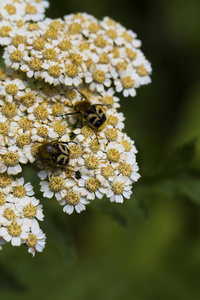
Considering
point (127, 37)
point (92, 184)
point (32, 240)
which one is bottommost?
point (32, 240)

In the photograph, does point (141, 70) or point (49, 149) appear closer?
point (49, 149)

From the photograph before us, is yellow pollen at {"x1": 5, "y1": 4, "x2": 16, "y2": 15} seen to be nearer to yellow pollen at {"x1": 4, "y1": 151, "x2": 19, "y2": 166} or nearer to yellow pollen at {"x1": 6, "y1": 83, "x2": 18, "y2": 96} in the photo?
yellow pollen at {"x1": 6, "y1": 83, "x2": 18, "y2": 96}

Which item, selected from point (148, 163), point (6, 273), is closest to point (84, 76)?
point (148, 163)

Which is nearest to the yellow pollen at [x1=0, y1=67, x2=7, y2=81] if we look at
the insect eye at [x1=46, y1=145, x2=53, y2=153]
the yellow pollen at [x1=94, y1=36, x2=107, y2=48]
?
the insect eye at [x1=46, y1=145, x2=53, y2=153]

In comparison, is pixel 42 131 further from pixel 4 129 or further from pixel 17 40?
pixel 17 40

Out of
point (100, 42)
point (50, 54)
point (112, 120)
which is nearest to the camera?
point (50, 54)

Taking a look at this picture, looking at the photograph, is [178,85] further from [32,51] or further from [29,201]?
[29,201]

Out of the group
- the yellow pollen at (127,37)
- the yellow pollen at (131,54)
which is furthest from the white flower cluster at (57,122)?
the yellow pollen at (127,37)

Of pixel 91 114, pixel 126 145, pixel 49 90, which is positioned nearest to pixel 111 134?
pixel 126 145
